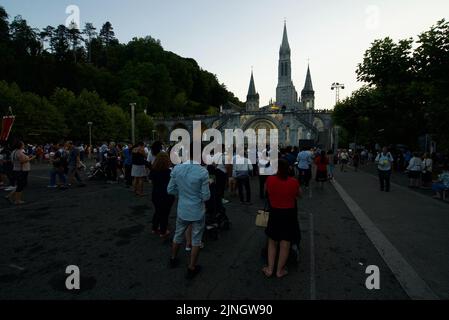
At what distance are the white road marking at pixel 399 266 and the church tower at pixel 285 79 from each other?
99902 millimetres

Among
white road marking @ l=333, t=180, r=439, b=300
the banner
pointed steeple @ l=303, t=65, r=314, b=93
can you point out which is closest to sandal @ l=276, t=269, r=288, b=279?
white road marking @ l=333, t=180, r=439, b=300

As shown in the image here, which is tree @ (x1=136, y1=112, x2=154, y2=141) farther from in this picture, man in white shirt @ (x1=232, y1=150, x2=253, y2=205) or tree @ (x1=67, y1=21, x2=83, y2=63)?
man in white shirt @ (x1=232, y1=150, x2=253, y2=205)

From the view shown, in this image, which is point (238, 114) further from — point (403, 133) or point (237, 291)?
point (237, 291)

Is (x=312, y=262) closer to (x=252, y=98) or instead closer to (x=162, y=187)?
(x=162, y=187)

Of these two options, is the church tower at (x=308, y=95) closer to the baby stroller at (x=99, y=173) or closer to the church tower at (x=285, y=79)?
the church tower at (x=285, y=79)

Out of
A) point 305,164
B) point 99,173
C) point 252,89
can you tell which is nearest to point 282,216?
point 305,164

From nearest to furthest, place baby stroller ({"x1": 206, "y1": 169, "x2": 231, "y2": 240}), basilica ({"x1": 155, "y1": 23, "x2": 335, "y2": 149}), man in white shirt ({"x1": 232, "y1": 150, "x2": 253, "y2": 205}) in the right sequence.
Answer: baby stroller ({"x1": 206, "y1": 169, "x2": 231, "y2": 240}) < man in white shirt ({"x1": 232, "y1": 150, "x2": 253, "y2": 205}) < basilica ({"x1": 155, "y1": 23, "x2": 335, "y2": 149})

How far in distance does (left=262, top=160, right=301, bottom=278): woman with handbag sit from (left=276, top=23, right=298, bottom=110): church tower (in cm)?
10240

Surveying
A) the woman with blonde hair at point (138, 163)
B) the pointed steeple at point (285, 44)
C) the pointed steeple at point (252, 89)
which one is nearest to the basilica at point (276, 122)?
the pointed steeple at point (252, 89)

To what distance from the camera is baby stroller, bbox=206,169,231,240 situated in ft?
20.1

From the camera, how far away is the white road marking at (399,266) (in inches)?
155

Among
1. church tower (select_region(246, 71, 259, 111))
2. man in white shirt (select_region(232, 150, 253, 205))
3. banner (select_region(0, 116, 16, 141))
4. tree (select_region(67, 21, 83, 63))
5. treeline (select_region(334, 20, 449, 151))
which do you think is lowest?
man in white shirt (select_region(232, 150, 253, 205))

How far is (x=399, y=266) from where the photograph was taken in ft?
15.6

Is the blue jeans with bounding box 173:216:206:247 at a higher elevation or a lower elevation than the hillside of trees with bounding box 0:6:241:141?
lower
